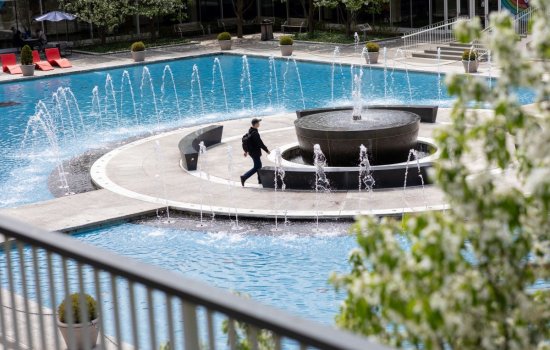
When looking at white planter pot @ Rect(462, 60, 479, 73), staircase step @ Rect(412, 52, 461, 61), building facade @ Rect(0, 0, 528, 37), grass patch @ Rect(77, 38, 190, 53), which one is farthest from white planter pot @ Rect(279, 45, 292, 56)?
white planter pot @ Rect(462, 60, 479, 73)

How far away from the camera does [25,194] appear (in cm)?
1872

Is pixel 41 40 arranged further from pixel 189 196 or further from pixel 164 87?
pixel 189 196

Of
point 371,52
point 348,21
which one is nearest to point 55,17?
point 348,21

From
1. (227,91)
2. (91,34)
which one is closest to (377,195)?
(227,91)

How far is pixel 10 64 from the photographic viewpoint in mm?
38188

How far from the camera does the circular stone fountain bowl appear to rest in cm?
1791

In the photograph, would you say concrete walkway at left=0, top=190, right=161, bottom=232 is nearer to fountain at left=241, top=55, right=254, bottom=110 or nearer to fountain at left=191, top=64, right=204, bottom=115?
fountain at left=191, top=64, right=204, bottom=115

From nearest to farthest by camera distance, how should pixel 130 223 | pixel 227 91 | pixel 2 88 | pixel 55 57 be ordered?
pixel 130 223, pixel 227 91, pixel 2 88, pixel 55 57

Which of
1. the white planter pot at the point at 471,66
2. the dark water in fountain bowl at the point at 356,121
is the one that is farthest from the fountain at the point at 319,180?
the white planter pot at the point at 471,66

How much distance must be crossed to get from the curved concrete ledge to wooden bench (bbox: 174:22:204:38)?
86.8ft

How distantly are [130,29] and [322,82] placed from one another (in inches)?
699

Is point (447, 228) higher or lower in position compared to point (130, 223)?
higher

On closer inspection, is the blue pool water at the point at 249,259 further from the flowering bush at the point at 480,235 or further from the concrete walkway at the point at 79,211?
the flowering bush at the point at 480,235

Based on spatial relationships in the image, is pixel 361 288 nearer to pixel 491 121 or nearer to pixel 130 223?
pixel 491 121
